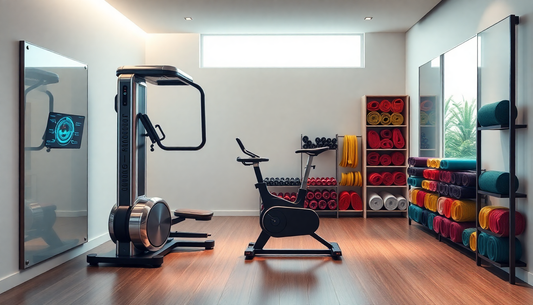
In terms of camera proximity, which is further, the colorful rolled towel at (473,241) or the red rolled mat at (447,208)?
the red rolled mat at (447,208)

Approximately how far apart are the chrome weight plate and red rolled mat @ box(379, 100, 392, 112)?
3.94 metres

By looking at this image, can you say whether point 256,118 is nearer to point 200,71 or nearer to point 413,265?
point 200,71

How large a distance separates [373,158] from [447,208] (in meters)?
2.19

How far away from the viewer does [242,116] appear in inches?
270

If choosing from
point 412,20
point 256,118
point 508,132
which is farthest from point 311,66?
point 508,132

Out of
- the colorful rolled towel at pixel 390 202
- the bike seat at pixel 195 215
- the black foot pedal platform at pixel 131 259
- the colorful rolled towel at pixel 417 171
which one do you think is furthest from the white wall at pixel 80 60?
the colorful rolled towel at pixel 390 202

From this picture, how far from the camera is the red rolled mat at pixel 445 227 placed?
4.43 metres

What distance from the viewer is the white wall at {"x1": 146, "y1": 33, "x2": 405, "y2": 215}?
268 inches

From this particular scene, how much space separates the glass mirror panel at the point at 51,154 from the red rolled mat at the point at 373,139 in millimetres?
4174

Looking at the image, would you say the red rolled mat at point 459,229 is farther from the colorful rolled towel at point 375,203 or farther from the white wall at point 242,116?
the white wall at point 242,116

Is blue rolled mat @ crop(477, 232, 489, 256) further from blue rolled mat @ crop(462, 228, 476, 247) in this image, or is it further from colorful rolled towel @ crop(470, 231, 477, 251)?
blue rolled mat @ crop(462, 228, 476, 247)

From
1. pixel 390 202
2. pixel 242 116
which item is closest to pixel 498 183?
pixel 390 202

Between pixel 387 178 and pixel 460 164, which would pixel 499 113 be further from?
pixel 387 178

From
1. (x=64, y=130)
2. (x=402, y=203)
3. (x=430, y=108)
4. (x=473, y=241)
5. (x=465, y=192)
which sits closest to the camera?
(x=473, y=241)
